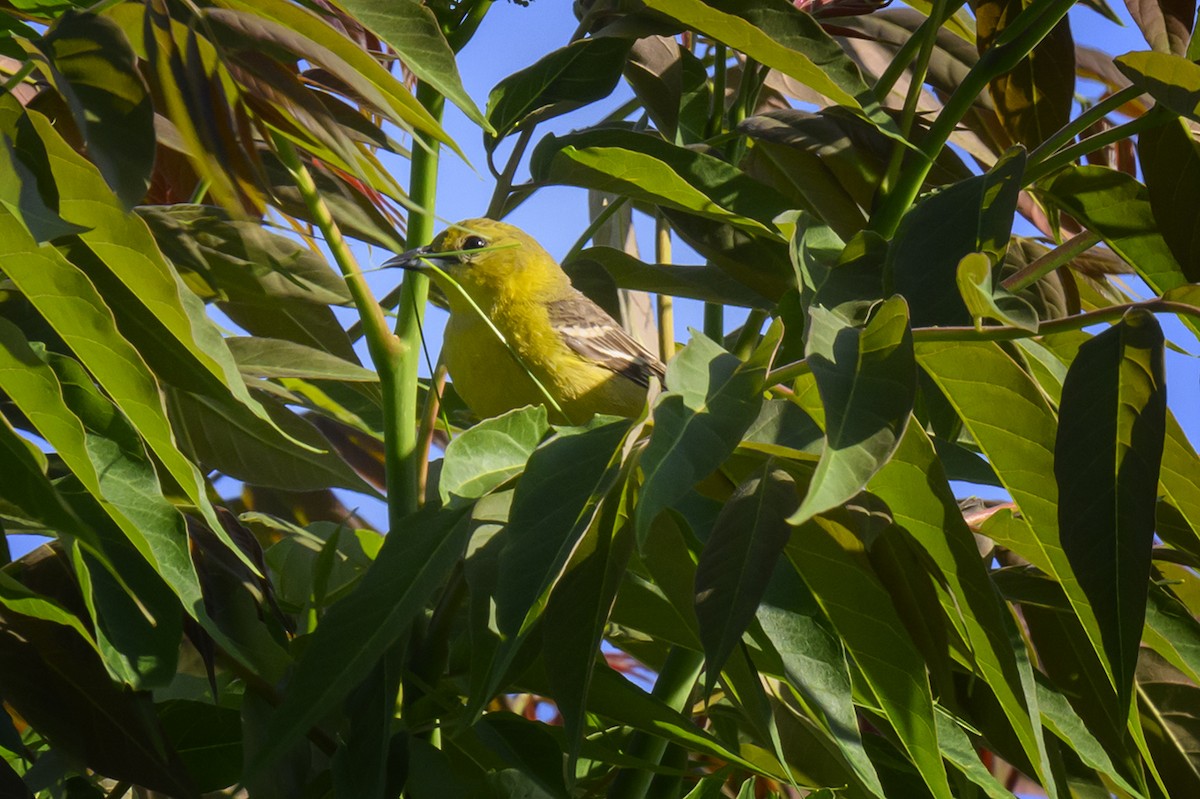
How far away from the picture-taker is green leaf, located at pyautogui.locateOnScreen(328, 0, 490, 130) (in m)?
1.26

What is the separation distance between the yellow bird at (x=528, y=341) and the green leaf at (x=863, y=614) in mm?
1149

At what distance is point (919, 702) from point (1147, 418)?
34 centimetres

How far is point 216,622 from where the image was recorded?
1325 millimetres

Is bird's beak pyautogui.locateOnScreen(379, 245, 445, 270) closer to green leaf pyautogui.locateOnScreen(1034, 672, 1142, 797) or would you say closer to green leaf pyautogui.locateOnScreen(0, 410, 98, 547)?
green leaf pyautogui.locateOnScreen(0, 410, 98, 547)

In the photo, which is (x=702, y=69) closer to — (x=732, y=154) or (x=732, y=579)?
(x=732, y=154)

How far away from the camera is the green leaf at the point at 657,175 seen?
151 cm

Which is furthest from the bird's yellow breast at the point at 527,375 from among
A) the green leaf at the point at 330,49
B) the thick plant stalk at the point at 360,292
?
the green leaf at the point at 330,49

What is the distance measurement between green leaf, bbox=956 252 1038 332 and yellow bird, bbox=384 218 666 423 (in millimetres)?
1349

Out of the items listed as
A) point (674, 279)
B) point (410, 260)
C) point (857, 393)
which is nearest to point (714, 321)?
point (674, 279)

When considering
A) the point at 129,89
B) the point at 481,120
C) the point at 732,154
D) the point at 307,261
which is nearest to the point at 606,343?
the point at 732,154

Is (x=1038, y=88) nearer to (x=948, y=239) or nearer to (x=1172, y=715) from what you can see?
(x=948, y=239)

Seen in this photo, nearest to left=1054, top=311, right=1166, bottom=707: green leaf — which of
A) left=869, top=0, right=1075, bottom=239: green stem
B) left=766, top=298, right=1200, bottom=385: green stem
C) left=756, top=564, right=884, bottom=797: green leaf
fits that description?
left=766, top=298, right=1200, bottom=385: green stem

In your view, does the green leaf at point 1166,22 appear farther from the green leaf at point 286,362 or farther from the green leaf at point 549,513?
the green leaf at point 286,362

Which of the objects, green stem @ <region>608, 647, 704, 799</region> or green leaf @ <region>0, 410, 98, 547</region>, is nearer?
green leaf @ <region>0, 410, 98, 547</region>
